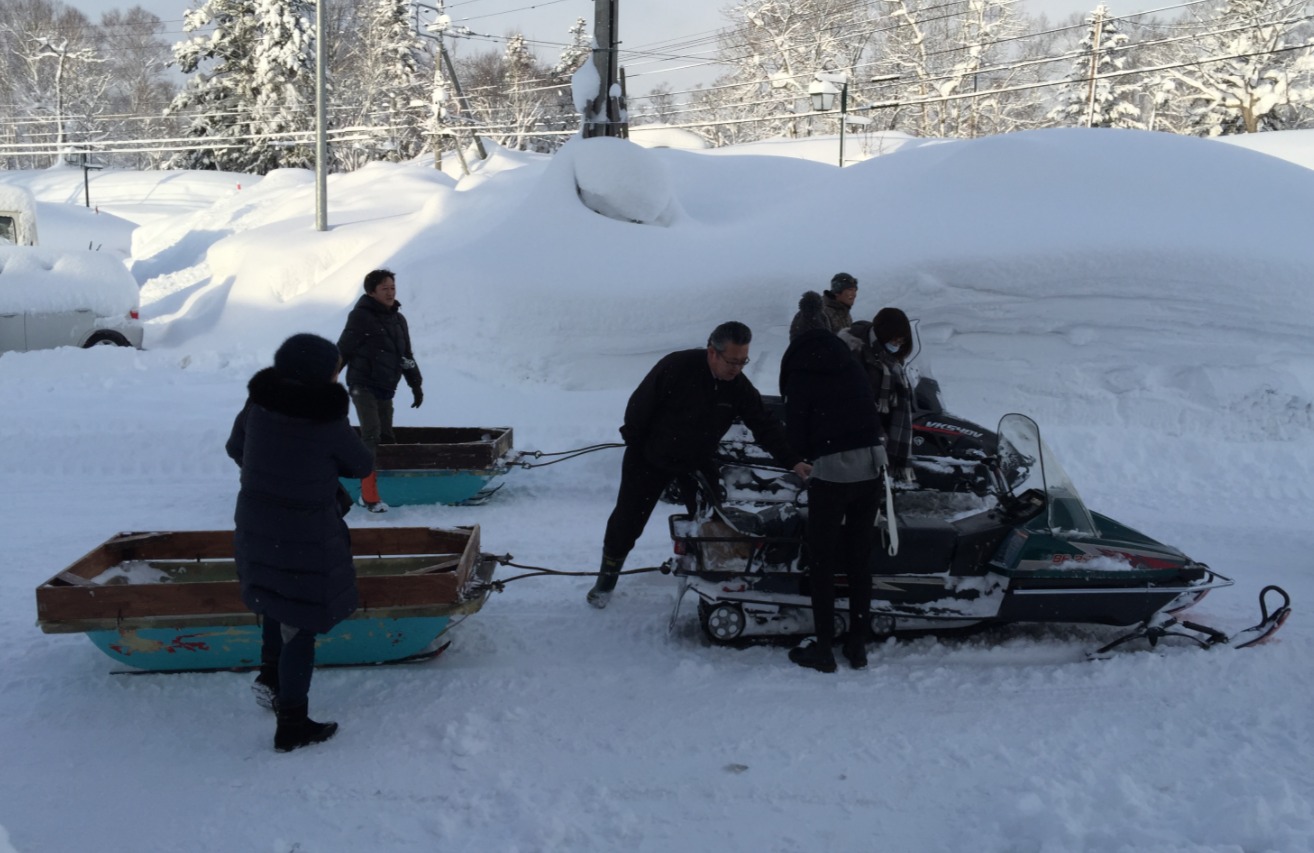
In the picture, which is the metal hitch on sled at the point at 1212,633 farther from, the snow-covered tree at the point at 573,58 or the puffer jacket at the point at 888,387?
the snow-covered tree at the point at 573,58

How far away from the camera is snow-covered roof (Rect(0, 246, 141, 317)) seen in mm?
11906

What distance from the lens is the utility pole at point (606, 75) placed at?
449 inches

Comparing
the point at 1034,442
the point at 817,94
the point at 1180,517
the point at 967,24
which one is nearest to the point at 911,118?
the point at 967,24

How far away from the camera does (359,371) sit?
21.4 ft

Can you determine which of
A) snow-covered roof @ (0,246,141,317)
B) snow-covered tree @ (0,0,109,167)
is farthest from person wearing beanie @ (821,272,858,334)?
snow-covered tree @ (0,0,109,167)

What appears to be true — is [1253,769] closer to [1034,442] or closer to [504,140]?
[1034,442]

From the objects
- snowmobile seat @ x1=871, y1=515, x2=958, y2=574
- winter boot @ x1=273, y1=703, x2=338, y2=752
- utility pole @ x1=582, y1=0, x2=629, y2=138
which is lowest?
winter boot @ x1=273, y1=703, x2=338, y2=752

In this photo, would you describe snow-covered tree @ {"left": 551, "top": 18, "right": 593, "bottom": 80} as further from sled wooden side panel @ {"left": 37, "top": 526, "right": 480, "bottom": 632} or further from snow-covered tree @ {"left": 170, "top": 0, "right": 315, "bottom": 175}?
sled wooden side panel @ {"left": 37, "top": 526, "right": 480, "bottom": 632}

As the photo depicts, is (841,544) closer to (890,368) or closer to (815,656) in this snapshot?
(815,656)

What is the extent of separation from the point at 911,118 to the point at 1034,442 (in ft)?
118

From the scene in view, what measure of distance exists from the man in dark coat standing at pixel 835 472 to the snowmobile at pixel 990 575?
0.13 m

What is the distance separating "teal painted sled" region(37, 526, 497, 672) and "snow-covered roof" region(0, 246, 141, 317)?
9.36 m

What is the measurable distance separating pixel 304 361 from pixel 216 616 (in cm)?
132

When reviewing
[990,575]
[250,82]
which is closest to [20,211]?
[990,575]
